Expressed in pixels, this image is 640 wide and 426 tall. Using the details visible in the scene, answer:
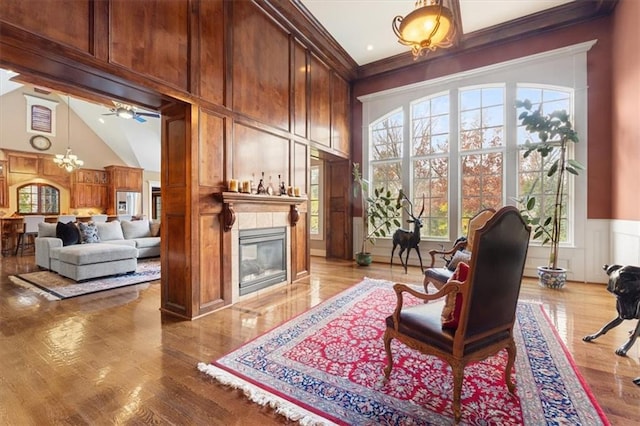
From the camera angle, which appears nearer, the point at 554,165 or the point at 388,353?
the point at 388,353

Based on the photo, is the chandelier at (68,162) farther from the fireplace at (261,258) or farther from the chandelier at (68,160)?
the fireplace at (261,258)

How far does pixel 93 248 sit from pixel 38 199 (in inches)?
291

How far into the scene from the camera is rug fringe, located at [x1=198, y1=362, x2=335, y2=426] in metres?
1.54

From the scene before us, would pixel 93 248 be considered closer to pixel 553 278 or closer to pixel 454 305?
pixel 454 305

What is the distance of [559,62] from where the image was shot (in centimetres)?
459

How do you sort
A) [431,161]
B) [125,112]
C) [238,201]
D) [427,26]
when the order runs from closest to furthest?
[427,26] < [238,201] < [431,161] < [125,112]

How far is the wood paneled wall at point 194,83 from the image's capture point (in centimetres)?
217

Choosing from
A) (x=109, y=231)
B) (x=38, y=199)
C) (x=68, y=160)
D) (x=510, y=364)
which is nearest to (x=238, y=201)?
(x=510, y=364)

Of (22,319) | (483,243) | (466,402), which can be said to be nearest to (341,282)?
(466,402)

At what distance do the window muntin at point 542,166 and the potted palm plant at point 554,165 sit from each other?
0.07 meters

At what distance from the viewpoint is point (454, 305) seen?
159 cm

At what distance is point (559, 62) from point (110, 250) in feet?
26.7

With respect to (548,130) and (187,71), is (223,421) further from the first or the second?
(548,130)

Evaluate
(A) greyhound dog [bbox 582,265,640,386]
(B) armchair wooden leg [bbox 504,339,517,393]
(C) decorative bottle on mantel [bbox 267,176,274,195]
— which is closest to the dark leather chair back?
(B) armchair wooden leg [bbox 504,339,517,393]
